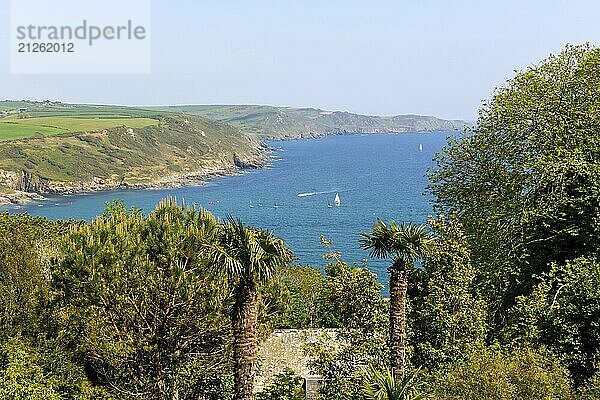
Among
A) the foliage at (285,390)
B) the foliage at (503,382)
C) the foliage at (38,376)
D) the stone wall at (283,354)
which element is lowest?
the stone wall at (283,354)

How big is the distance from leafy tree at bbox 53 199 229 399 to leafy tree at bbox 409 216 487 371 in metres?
5.66

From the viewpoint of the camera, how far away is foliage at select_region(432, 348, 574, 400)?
11.7 meters

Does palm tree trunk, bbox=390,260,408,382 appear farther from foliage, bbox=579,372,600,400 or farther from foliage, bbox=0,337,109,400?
foliage, bbox=0,337,109,400

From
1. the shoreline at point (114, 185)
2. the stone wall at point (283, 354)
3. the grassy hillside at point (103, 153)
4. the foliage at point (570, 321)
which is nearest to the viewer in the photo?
the foliage at point (570, 321)

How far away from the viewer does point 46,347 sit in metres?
19.0

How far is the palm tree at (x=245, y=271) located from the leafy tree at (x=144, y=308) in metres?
2.09

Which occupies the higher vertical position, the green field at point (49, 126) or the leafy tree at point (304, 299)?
the green field at point (49, 126)

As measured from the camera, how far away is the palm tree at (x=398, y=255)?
15.1 metres

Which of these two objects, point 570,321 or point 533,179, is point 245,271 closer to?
point 570,321

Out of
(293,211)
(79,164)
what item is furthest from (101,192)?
(293,211)

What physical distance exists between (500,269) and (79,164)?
5310 inches

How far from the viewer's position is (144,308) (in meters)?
18.2

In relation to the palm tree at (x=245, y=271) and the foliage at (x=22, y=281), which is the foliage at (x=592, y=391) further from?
the foliage at (x=22, y=281)

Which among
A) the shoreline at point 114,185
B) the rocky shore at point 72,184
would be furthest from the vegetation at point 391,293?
the rocky shore at point 72,184
